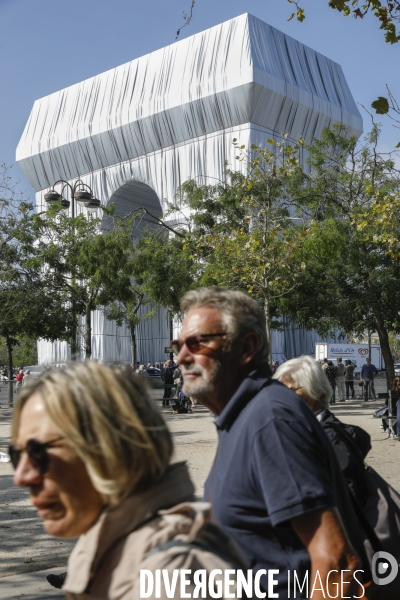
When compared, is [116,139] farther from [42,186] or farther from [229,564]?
[229,564]

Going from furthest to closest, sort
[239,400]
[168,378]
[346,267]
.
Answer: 1. [168,378]
2. [346,267]
3. [239,400]

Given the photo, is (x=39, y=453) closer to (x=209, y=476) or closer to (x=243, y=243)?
(x=209, y=476)

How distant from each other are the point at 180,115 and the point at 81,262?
30467mm

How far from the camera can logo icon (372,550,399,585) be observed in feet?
8.99

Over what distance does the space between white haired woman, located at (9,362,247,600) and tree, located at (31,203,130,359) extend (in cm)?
2206

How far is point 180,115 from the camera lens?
5384 cm

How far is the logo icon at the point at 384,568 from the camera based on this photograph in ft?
8.99

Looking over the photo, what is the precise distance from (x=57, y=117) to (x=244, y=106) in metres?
17.6

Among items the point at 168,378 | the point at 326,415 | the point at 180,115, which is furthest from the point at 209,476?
the point at 180,115

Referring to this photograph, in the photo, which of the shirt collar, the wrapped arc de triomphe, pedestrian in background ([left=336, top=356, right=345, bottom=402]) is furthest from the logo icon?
the wrapped arc de triomphe

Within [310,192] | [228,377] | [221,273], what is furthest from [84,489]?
[310,192]

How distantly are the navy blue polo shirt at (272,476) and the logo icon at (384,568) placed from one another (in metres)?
0.39

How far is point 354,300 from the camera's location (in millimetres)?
24703

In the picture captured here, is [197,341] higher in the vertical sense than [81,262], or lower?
lower
